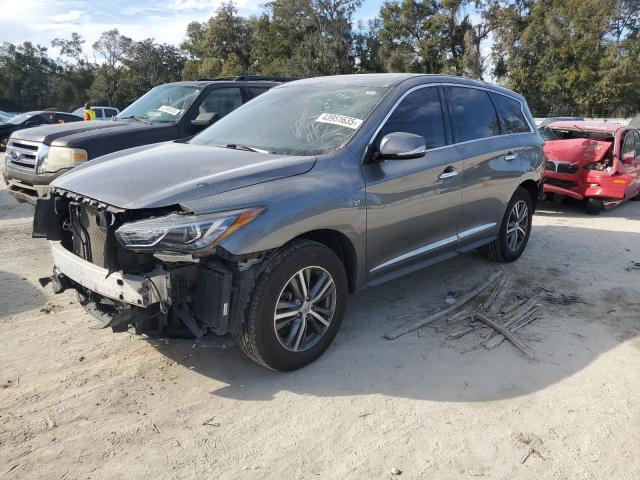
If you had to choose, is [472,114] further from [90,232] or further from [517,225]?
[90,232]

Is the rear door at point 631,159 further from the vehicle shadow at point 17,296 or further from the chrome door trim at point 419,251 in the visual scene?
the vehicle shadow at point 17,296

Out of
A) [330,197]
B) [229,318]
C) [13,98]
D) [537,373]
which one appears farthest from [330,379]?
[13,98]

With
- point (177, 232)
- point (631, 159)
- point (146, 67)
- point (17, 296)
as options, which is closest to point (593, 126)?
point (631, 159)

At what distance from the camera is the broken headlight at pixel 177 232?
2832mm

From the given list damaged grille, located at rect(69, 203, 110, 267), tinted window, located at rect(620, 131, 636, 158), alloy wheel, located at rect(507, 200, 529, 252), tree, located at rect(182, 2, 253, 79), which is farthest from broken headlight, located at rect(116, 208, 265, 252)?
tree, located at rect(182, 2, 253, 79)

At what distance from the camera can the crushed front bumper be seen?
114 inches

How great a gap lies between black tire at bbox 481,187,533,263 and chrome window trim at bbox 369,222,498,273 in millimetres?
309

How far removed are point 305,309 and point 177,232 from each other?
1.03 meters

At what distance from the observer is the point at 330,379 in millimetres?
3416

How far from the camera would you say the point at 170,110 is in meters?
7.25

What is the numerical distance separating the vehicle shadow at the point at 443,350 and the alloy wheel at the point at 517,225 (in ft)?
1.16

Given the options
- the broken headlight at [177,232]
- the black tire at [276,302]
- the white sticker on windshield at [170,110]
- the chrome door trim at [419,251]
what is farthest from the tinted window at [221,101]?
the broken headlight at [177,232]

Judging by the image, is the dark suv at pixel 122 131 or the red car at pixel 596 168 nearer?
the dark suv at pixel 122 131

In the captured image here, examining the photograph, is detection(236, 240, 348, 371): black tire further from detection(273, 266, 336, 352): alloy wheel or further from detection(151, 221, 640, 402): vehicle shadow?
detection(151, 221, 640, 402): vehicle shadow
